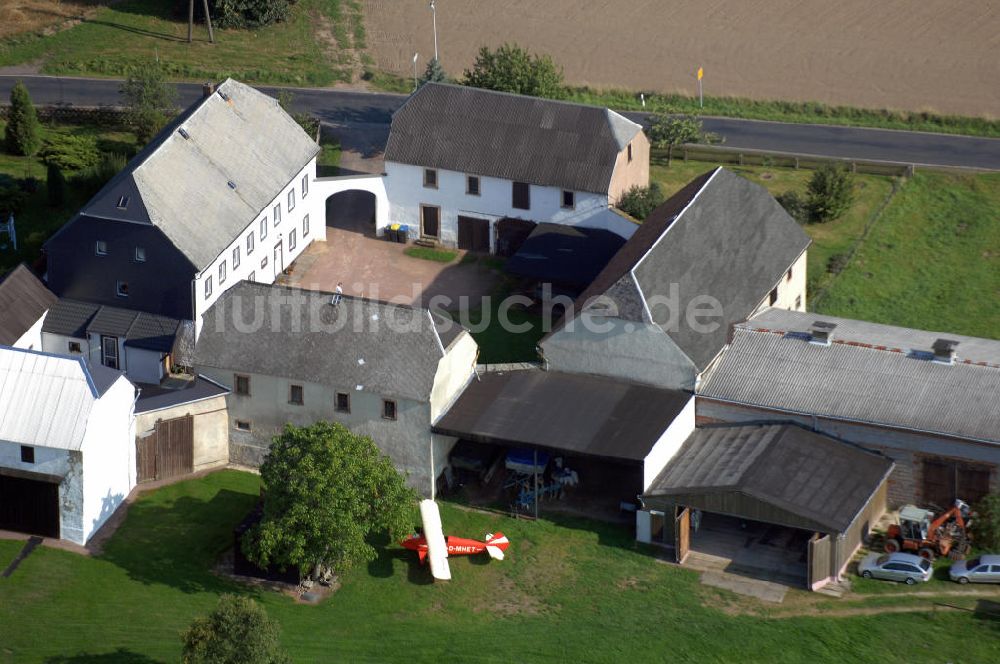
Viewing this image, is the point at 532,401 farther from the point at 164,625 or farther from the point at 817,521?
the point at 164,625

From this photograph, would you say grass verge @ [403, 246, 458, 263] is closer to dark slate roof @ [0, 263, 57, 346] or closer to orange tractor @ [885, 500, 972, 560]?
dark slate roof @ [0, 263, 57, 346]

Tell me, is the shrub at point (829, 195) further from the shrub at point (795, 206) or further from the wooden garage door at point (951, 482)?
the wooden garage door at point (951, 482)

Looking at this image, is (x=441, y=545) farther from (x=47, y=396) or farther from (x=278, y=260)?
(x=278, y=260)

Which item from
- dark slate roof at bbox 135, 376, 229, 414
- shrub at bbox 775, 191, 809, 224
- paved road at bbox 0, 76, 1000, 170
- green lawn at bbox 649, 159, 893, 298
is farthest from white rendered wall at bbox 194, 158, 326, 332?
shrub at bbox 775, 191, 809, 224

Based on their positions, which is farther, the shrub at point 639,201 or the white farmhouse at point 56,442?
the shrub at point 639,201

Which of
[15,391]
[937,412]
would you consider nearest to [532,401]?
[937,412]

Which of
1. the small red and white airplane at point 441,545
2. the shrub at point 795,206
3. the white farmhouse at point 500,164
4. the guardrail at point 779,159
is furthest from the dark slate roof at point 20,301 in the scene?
the shrub at point 795,206
